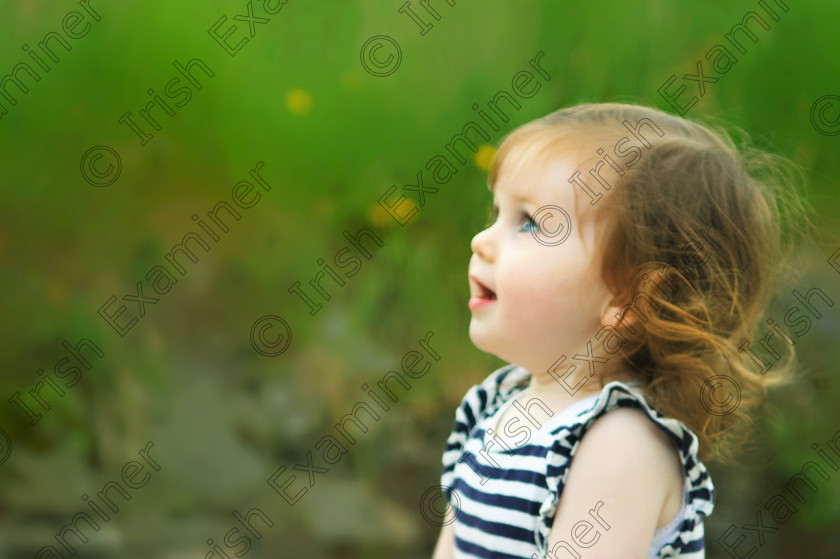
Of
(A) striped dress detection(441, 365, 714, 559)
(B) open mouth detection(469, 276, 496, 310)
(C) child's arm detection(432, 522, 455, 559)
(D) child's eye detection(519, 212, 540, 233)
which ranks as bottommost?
(C) child's arm detection(432, 522, 455, 559)

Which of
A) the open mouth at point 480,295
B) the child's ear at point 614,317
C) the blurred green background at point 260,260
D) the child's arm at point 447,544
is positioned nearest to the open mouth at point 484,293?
the open mouth at point 480,295

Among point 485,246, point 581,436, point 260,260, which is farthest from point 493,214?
point 260,260

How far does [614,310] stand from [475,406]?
274 millimetres

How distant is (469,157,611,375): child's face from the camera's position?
94 cm

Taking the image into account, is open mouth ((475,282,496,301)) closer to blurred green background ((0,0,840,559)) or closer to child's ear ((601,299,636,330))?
child's ear ((601,299,636,330))

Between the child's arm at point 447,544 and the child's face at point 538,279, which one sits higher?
the child's face at point 538,279

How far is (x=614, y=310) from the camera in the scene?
96 cm

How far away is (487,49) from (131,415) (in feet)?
3.42

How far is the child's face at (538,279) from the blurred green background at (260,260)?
0.69 metres

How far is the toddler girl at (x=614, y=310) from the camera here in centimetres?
90

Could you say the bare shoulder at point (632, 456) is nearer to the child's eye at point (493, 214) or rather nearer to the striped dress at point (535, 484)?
the striped dress at point (535, 484)

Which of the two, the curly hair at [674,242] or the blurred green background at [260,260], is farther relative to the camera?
the blurred green background at [260,260]

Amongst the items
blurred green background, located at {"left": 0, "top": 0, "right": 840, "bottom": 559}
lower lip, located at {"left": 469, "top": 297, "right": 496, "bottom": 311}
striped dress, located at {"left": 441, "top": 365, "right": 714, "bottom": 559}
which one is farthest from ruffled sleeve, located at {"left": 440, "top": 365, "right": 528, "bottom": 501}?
blurred green background, located at {"left": 0, "top": 0, "right": 840, "bottom": 559}

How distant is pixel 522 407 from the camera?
1045 mm
